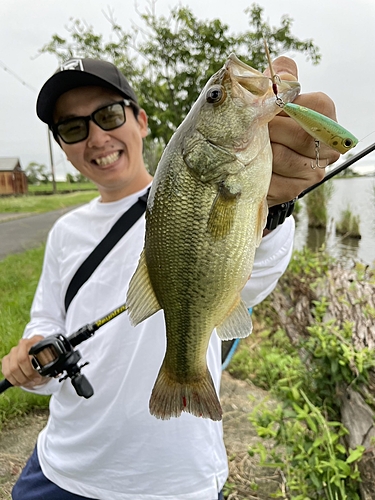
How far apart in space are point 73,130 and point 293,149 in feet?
4.93

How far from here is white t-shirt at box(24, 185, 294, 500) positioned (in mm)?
1812

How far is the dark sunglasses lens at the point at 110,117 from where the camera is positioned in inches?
90.4

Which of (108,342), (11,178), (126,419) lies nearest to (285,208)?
(108,342)

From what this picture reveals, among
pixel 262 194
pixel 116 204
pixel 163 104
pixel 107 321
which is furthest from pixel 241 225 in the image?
pixel 163 104

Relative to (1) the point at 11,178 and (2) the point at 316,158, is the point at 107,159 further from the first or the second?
(1) the point at 11,178

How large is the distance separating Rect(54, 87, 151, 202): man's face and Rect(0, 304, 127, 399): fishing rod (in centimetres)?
82

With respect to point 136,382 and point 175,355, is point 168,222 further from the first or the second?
point 136,382

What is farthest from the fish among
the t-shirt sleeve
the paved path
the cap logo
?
the paved path

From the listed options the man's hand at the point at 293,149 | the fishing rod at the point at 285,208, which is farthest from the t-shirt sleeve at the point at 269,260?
the man's hand at the point at 293,149

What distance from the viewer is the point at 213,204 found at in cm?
118

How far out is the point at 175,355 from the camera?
1.37 meters

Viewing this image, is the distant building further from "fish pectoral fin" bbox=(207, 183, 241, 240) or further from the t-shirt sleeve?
"fish pectoral fin" bbox=(207, 183, 241, 240)

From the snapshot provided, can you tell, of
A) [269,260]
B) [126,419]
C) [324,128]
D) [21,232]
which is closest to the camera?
[324,128]

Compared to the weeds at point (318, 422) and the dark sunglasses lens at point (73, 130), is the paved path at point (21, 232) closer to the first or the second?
the dark sunglasses lens at point (73, 130)
